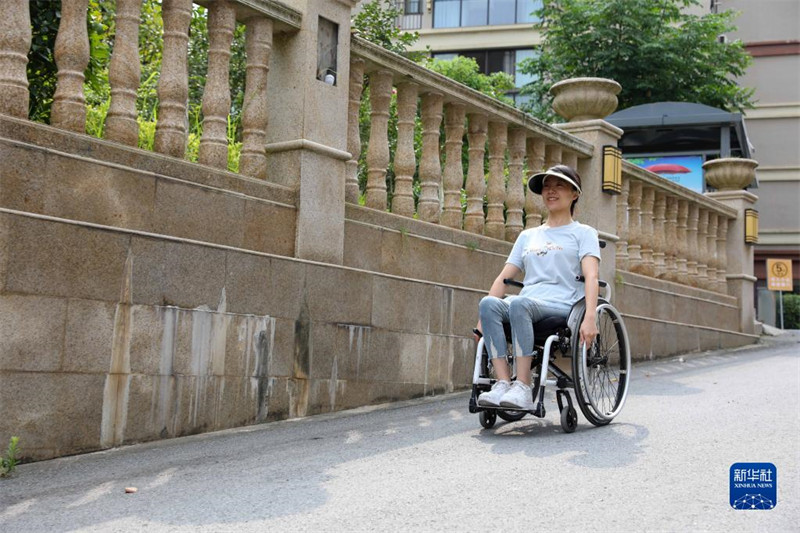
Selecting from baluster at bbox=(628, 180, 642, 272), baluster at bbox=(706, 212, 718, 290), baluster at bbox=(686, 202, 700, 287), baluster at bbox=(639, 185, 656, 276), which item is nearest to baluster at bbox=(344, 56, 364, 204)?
baluster at bbox=(628, 180, 642, 272)

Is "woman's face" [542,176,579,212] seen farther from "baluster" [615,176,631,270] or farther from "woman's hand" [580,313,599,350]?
"baluster" [615,176,631,270]

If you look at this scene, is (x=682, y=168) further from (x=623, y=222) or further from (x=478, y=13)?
(x=478, y=13)

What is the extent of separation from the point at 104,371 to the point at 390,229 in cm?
283

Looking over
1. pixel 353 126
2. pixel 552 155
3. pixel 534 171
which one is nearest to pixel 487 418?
pixel 353 126

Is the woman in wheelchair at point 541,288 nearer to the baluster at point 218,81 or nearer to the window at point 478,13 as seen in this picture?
the baluster at point 218,81

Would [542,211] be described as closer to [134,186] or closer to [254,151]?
[254,151]

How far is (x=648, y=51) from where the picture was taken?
2495cm

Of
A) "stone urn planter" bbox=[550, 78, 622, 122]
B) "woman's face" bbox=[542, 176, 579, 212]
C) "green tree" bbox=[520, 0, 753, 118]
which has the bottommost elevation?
"woman's face" bbox=[542, 176, 579, 212]

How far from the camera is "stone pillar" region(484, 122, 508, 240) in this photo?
8391 mm

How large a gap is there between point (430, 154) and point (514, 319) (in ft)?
8.83

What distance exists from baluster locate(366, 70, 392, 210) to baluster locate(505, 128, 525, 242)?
1.94m

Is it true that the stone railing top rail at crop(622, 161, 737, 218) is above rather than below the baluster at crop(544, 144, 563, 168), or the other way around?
above

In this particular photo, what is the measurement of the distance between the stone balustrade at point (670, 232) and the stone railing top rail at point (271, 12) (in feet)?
18.3

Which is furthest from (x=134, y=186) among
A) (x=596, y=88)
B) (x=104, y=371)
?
(x=596, y=88)
